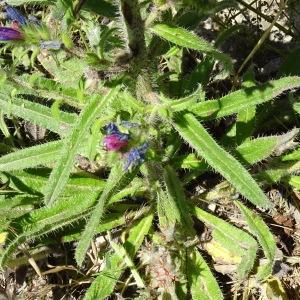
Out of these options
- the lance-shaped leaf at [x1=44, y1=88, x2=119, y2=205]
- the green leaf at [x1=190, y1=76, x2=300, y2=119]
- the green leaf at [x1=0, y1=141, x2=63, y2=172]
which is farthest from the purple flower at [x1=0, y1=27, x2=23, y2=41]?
the green leaf at [x1=190, y1=76, x2=300, y2=119]

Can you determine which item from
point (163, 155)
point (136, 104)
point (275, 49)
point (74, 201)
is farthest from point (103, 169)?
point (275, 49)

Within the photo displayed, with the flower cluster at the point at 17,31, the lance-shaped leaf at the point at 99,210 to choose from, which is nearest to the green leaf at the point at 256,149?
the lance-shaped leaf at the point at 99,210

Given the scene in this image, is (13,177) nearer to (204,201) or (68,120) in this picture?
(68,120)

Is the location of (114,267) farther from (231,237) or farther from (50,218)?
(231,237)

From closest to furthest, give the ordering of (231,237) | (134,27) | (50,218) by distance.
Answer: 1. (134,27)
2. (50,218)
3. (231,237)

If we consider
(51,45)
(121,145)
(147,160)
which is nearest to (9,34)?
(51,45)

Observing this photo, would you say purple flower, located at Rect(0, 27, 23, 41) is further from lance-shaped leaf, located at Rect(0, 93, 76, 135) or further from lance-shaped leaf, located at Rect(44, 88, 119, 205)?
lance-shaped leaf, located at Rect(0, 93, 76, 135)
